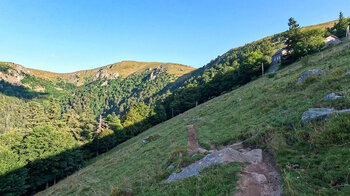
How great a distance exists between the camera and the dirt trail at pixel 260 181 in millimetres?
5227

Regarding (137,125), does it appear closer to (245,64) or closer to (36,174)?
(36,174)

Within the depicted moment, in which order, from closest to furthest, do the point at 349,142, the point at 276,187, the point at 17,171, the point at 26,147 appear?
the point at 276,187, the point at 349,142, the point at 17,171, the point at 26,147

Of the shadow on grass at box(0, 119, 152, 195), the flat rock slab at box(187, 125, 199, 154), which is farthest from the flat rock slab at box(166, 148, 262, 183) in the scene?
the shadow on grass at box(0, 119, 152, 195)

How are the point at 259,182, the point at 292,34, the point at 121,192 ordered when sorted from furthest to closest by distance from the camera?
the point at 292,34 → the point at 121,192 → the point at 259,182

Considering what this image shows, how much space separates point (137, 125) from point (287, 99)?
205 ft

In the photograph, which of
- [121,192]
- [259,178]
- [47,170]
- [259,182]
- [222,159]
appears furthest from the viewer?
[47,170]

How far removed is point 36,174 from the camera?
3431 centimetres

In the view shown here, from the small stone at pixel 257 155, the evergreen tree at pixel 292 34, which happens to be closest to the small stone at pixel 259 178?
the small stone at pixel 257 155

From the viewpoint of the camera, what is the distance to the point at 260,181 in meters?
5.73

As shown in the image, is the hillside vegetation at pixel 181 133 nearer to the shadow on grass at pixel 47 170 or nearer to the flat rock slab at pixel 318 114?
the shadow on grass at pixel 47 170

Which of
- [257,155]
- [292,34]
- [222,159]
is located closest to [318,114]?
[257,155]

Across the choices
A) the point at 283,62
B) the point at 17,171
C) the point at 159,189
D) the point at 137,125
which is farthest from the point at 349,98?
the point at 137,125

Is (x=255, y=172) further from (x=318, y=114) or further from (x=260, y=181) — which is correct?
(x=318, y=114)

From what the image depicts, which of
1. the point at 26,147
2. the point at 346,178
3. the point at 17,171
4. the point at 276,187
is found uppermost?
the point at 346,178
